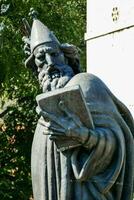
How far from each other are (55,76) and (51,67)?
0.06 meters

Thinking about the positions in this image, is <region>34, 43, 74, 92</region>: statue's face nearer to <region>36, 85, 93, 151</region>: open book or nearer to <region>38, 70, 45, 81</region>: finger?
<region>38, 70, 45, 81</region>: finger

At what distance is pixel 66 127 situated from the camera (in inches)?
174

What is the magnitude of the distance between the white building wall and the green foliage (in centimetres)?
563

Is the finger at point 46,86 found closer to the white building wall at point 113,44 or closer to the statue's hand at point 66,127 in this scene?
the statue's hand at point 66,127

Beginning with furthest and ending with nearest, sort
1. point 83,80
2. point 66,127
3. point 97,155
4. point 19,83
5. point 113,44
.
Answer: point 19,83
point 113,44
point 83,80
point 97,155
point 66,127

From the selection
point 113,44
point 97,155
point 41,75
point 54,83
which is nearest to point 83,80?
point 54,83

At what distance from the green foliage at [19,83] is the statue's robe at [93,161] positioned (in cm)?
1424

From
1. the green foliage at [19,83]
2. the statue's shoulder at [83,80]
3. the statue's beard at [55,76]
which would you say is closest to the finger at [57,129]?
the statue's shoulder at [83,80]

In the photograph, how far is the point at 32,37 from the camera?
5.16 meters

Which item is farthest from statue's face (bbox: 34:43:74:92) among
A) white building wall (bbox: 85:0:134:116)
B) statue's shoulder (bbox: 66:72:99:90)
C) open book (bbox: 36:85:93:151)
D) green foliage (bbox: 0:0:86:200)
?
green foliage (bbox: 0:0:86:200)

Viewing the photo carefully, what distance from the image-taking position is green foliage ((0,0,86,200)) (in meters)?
19.5

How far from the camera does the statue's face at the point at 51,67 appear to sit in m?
4.98

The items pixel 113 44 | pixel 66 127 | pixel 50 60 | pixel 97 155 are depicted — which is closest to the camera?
pixel 66 127

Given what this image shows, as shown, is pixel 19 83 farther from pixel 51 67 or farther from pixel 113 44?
pixel 51 67
